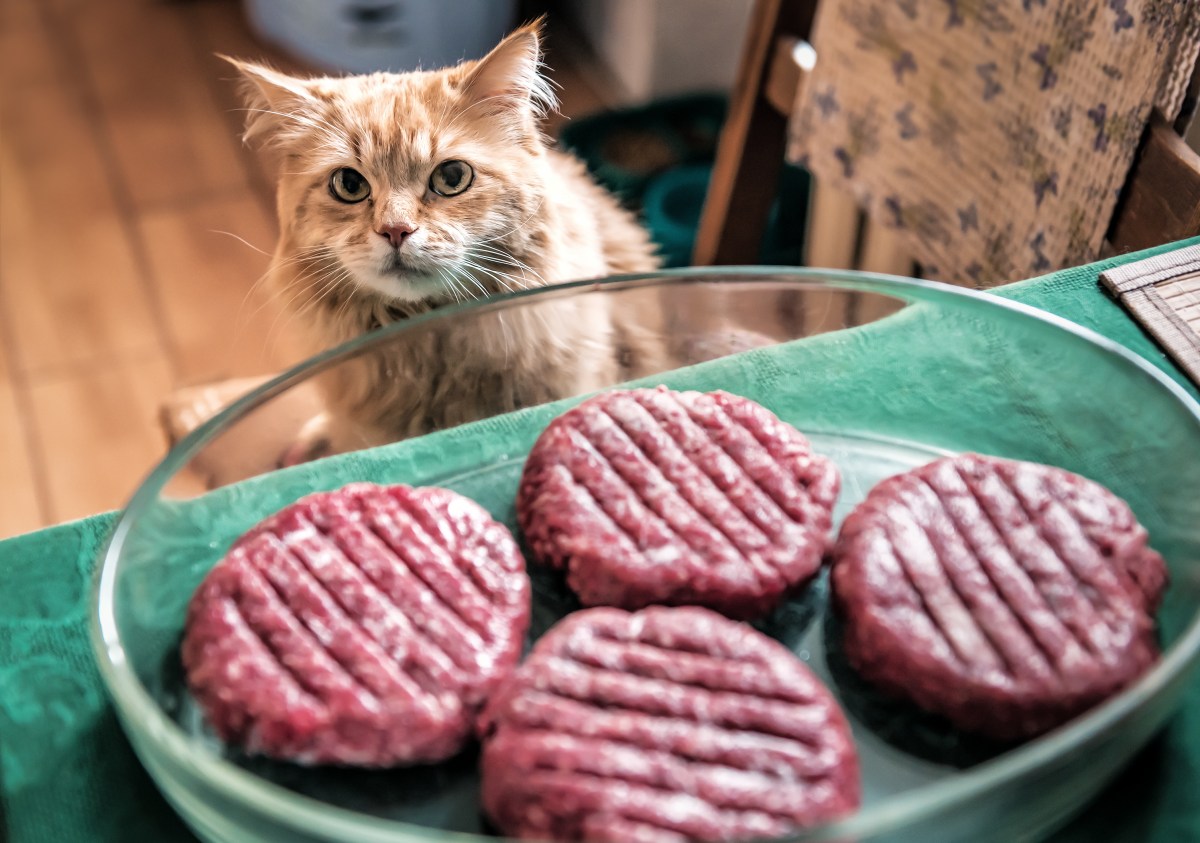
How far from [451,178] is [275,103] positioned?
0.16m

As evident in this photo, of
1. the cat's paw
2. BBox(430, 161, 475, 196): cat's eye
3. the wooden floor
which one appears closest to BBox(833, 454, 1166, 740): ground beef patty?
the cat's paw

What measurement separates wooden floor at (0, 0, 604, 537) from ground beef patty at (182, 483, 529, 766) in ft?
3.48

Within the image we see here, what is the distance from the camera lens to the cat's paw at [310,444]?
0.76 meters

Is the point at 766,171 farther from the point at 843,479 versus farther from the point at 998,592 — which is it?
the point at 998,592

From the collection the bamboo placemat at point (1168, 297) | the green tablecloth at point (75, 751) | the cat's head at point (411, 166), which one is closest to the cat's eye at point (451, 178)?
the cat's head at point (411, 166)

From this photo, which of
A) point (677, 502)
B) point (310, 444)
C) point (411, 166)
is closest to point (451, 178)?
point (411, 166)

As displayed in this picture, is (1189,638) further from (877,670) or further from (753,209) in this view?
(753,209)

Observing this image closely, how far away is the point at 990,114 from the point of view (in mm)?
1202

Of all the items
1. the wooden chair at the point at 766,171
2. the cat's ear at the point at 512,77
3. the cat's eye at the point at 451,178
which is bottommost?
the wooden chair at the point at 766,171

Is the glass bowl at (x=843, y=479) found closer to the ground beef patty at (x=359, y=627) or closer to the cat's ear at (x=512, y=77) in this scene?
the ground beef patty at (x=359, y=627)

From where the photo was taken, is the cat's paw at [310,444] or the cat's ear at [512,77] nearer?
the cat's paw at [310,444]

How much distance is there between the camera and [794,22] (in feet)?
4.77

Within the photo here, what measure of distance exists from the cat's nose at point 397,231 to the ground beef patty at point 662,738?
429 millimetres

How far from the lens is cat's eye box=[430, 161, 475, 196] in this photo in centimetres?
96
